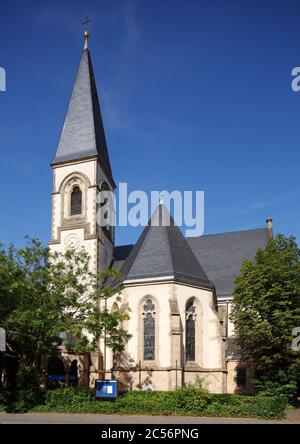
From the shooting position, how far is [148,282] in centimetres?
3338

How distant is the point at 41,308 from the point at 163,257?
11.3 metres

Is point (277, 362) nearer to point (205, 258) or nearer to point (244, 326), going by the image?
point (244, 326)

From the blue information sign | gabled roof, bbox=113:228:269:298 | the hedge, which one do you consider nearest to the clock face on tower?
gabled roof, bbox=113:228:269:298

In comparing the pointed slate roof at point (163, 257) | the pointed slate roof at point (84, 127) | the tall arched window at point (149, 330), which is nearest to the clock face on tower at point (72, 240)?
the pointed slate roof at point (163, 257)

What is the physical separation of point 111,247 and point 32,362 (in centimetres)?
1630

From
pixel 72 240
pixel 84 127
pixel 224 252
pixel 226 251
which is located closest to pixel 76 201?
pixel 72 240

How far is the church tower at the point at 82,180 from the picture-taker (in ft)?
131

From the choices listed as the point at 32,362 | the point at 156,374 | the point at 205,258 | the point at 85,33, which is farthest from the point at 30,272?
the point at 85,33

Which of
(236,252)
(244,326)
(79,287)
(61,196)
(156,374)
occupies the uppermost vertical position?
(61,196)

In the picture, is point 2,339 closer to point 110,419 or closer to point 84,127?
point 110,419

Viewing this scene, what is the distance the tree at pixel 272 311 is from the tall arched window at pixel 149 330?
527cm

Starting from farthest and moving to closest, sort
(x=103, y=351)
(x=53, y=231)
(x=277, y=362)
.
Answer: (x=53, y=231) → (x=103, y=351) → (x=277, y=362)
